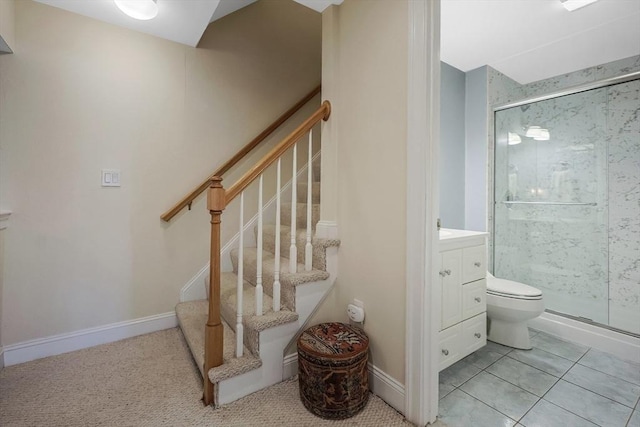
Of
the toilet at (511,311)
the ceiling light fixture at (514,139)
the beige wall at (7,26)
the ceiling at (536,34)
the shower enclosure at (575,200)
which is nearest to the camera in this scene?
the beige wall at (7,26)

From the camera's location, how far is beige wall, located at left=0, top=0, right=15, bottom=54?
58.6 inches

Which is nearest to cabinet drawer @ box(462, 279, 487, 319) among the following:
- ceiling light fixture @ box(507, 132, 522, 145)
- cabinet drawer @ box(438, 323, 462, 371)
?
cabinet drawer @ box(438, 323, 462, 371)

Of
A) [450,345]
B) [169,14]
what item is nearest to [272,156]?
[169,14]

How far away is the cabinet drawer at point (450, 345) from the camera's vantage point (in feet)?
5.17

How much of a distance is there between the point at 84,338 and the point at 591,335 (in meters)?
3.53

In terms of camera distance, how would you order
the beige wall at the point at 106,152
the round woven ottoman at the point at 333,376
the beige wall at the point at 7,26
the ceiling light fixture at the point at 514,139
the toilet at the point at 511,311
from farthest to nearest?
the ceiling light fixture at the point at 514,139, the toilet at the point at 511,311, the beige wall at the point at 106,152, the beige wall at the point at 7,26, the round woven ottoman at the point at 333,376

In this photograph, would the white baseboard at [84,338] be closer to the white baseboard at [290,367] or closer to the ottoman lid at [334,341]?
the white baseboard at [290,367]

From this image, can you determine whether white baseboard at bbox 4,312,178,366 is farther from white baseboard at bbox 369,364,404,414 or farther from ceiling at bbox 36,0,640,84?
ceiling at bbox 36,0,640,84

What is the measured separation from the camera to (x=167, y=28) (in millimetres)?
1925

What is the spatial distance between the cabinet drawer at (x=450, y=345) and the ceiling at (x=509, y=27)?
2022mm

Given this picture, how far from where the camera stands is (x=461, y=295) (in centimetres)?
169

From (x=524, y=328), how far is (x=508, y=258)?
81 cm

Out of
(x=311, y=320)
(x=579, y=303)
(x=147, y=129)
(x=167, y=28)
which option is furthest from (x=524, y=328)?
(x=167, y=28)

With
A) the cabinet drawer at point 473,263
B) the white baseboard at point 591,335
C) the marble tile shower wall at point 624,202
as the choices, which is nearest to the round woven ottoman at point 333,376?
the cabinet drawer at point 473,263
